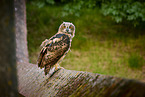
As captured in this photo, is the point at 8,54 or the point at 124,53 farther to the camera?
the point at 124,53

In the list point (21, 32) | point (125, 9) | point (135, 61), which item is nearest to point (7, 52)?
point (21, 32)

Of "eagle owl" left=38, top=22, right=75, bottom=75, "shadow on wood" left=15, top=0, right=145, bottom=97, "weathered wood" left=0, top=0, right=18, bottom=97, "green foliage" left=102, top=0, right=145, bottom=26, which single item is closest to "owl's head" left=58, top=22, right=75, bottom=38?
"eagle owl" left=38, top=22, right=75, bottom=75

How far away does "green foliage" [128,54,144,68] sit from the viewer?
26.8ft

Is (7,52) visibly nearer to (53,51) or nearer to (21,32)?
(53,51)

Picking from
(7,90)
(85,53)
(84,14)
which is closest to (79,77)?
(7,90)

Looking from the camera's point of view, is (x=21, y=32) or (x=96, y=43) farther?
(x=96, y=43)

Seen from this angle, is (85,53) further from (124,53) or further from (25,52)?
(25,52)

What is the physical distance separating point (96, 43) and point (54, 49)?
26.0ft

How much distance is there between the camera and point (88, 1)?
8164mm

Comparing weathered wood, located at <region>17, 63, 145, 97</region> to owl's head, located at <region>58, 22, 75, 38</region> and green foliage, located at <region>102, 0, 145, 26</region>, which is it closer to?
owl's head, located at <region>58, 22, 75, 38</region>

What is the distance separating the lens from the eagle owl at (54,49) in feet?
8.93

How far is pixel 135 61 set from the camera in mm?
8414

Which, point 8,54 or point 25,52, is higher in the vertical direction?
point 8,54

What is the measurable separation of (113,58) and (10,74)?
8.44m
